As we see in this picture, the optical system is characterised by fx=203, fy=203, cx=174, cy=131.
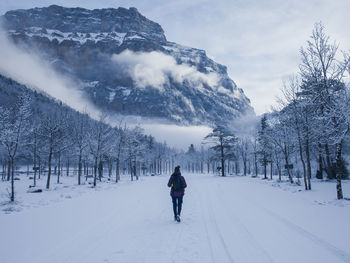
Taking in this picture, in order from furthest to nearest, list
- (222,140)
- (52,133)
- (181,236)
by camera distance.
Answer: (222,140) → (52,133) → (181,236)

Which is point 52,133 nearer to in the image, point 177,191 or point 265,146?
point 177,191

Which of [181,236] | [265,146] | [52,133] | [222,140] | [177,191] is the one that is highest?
[222,140]

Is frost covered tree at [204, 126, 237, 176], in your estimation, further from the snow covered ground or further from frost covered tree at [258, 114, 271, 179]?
the snow covered ground

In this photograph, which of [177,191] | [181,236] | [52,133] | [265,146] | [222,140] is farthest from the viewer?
[222,140]

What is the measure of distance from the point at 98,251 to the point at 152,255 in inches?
59.7

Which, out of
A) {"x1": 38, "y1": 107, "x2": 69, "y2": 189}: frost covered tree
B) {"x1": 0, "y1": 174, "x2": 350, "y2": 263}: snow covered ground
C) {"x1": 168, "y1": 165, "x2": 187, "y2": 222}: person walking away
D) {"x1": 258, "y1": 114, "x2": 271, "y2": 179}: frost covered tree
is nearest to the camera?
{"x1": 0, "y1": 174, "x2": 350, "y2": 263}: snow covered ground

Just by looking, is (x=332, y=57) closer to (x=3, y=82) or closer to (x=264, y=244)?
(x=264, y=244)

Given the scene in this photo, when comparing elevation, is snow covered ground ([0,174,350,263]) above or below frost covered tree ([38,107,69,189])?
below

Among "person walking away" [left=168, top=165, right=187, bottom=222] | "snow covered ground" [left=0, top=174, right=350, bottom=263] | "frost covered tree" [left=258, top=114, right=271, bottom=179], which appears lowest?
"snow covered ground" [left=0, top=174, right=350, bottom=263]

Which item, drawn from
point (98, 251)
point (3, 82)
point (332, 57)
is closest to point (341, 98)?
point (332, 57)

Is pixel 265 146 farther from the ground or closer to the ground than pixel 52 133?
closer to the ground

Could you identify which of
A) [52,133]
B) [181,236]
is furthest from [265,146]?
[181,236]

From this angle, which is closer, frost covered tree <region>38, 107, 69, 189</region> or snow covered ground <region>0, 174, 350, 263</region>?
snow covered ground <region>0, 174, 350, 263</region>

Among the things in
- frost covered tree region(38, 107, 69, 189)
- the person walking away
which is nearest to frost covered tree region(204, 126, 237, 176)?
frost covered tree region(38, 107, 69, 189)
